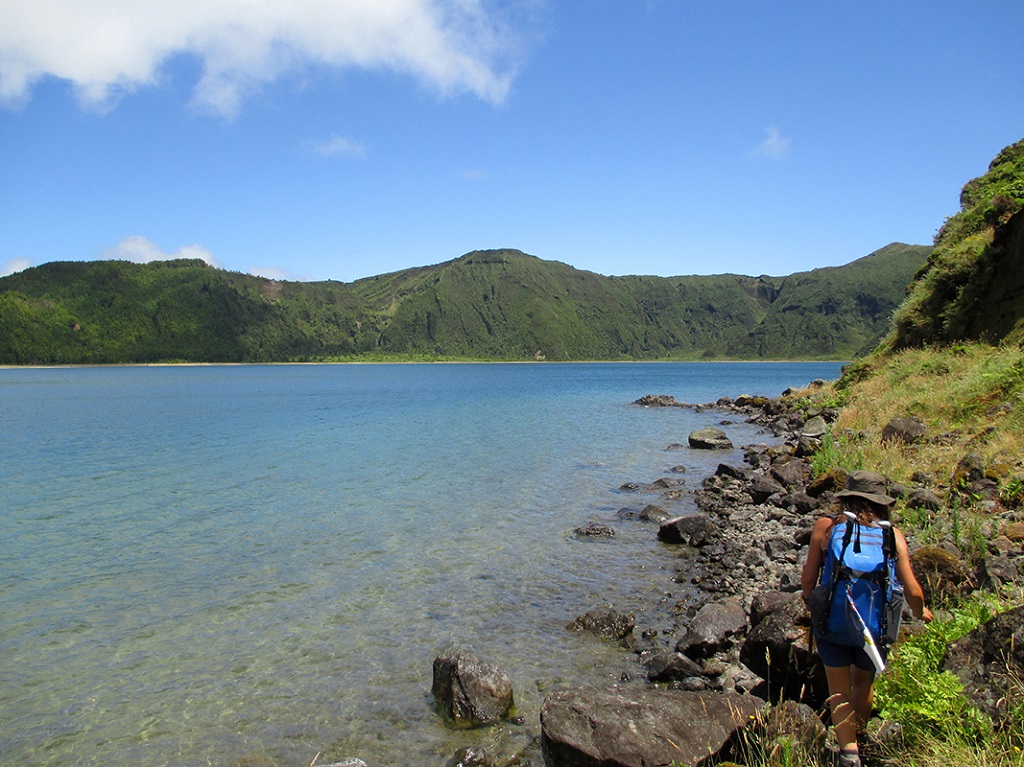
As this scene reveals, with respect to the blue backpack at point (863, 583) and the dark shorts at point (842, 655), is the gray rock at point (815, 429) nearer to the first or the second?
the dark shorts at point (842, 655)

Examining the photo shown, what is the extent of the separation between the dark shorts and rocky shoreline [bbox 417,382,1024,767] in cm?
62

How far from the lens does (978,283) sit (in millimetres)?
27453

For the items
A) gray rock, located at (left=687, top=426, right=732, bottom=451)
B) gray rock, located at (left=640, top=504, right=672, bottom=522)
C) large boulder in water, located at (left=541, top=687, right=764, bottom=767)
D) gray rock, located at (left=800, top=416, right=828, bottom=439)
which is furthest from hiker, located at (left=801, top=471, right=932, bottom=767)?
gray rock, located at (left=687, top=426, right=732, bottom=451)

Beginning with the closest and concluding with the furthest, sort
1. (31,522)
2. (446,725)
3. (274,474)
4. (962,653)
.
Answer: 1. (962,653)
2. (446,725)
3. (31,522)
4. (274,474)

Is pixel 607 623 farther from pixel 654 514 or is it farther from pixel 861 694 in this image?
pixel 654 514

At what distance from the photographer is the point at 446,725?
845cm

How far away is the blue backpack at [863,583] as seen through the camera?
5.33 metres

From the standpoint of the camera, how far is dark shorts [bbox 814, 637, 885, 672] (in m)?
5.60

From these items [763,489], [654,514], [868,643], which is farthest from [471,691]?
[763,489]

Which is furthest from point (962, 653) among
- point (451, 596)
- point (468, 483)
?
point (468, 483)

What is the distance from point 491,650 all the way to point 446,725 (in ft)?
7.34

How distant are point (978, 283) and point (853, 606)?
28651mm

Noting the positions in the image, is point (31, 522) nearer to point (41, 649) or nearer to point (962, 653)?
point (41, 649)

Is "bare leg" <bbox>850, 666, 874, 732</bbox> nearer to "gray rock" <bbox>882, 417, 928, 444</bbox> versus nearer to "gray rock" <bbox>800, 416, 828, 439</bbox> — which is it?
"gray rock" <bbox>882, 417, 928, 444</bbox>
